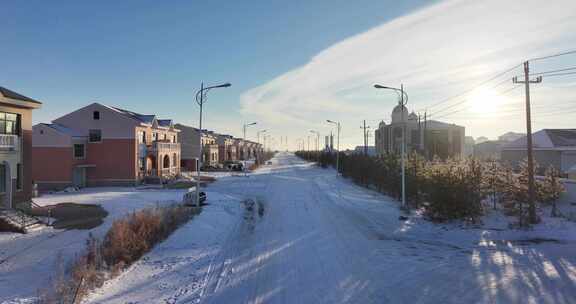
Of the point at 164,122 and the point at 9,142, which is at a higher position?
the point at 164,122

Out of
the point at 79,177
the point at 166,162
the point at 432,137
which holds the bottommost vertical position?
the point at 79,177

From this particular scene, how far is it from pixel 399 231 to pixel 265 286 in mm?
8459

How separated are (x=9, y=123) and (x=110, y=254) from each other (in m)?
14.3

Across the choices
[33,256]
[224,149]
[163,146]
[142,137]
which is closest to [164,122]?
[163,146]

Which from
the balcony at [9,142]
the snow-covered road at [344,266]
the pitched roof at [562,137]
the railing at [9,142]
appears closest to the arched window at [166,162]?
the balcony at [9,142]

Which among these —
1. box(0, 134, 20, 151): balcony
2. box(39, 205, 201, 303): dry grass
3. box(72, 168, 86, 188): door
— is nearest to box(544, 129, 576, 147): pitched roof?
box(39, 205, 201, 303): dry grass

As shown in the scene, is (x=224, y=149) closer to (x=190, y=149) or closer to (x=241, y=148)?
(x=190, y=149)

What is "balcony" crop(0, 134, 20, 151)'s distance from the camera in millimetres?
17859

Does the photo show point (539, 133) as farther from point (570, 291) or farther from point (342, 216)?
point (570, 291)

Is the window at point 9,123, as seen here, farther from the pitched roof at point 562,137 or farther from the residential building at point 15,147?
the pitched roof at point 562,137

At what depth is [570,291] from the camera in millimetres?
8180

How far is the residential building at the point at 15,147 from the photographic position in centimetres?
1814

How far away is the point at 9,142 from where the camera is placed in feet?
60.2

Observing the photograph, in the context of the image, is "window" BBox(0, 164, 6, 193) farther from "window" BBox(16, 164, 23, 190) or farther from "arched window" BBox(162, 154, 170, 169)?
"arched window" BBox(162, 154, 170, 169)
